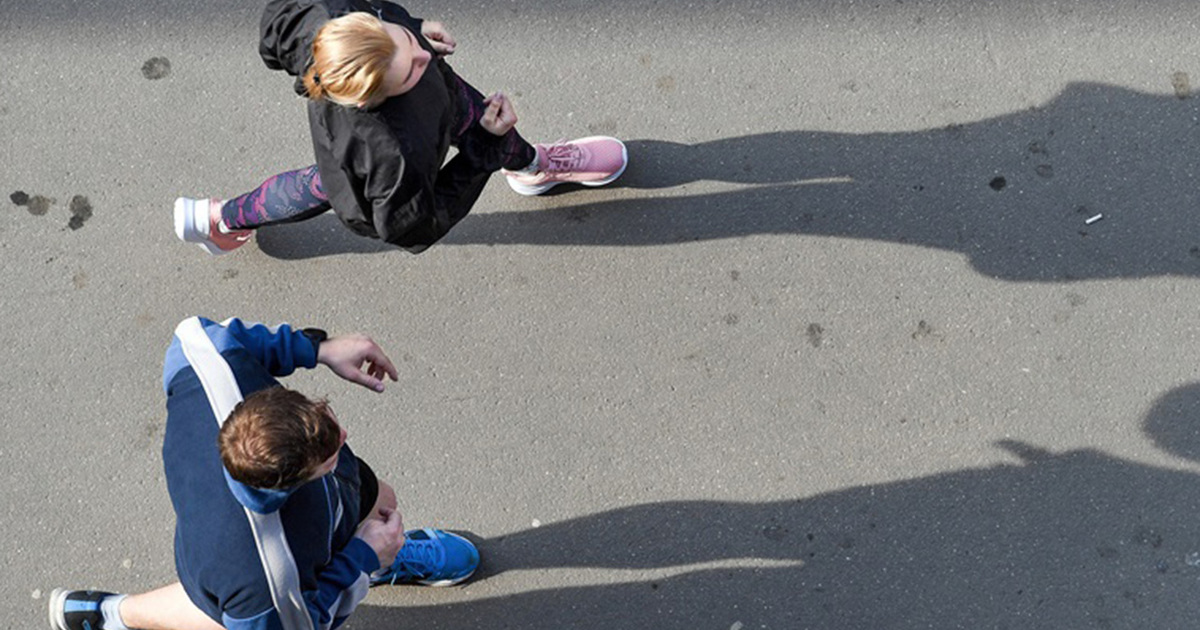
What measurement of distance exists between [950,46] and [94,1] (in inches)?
128

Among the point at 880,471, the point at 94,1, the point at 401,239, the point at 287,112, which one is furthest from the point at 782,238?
the point at 94,1

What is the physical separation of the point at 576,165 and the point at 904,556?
5.56 feet

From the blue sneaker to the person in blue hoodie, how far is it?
54 cm

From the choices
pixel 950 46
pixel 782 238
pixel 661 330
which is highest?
pixel 950 46

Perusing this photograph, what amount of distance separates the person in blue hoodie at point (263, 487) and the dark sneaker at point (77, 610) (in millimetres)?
938

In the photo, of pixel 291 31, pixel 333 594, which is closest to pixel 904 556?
pixel 333 594

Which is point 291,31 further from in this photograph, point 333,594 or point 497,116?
point 333,594

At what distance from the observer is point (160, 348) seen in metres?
3.84

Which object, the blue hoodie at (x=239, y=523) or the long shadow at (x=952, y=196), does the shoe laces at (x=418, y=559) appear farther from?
the long shadow at (x=952, y=196)

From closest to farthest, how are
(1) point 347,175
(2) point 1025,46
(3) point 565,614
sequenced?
(1) point 347,175 → (3) point 565,614 → (2) point 1025,46

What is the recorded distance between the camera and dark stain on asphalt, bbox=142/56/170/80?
4137 mm

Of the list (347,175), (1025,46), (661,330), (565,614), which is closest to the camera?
(347,175)

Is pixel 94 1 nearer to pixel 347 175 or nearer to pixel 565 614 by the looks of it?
pixel 347 175

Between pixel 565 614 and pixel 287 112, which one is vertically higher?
pixel 287 112
